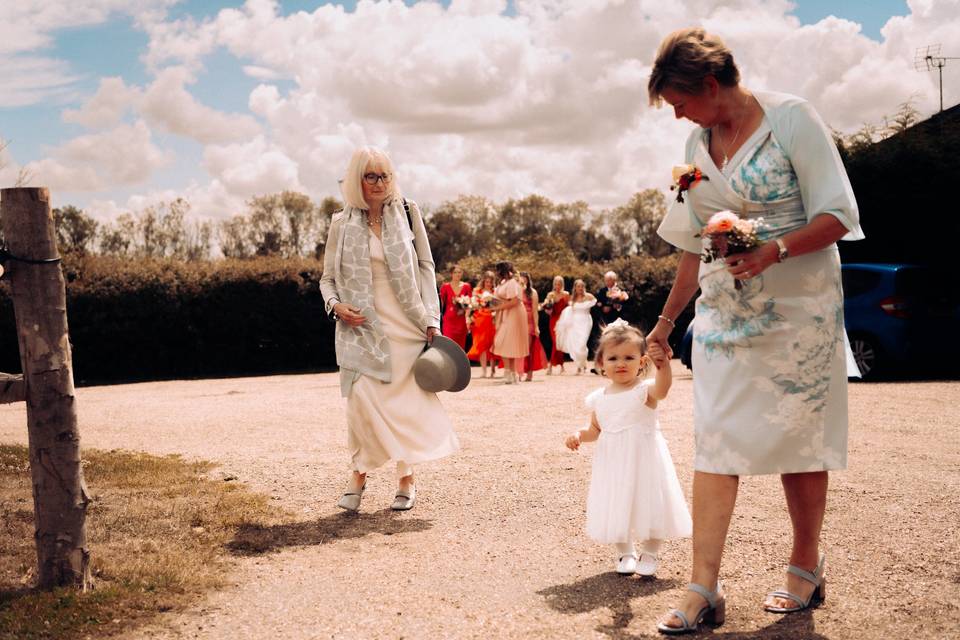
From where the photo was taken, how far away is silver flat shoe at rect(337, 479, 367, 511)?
5.94 meters

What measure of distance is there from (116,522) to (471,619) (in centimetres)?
Answer: 257

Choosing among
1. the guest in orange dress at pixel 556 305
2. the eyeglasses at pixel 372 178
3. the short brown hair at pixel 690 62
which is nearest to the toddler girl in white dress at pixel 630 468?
the short brown hair at pixel 690 62

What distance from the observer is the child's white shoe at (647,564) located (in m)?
4.30

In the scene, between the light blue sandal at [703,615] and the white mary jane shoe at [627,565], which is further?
the white mary jane shoe at [627,565]

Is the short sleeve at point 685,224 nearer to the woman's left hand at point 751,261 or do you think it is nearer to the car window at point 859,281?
the woman's left hand at point 751,261

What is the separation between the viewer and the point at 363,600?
4102 mm

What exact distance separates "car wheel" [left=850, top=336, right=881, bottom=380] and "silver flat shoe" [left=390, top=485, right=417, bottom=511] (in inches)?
389

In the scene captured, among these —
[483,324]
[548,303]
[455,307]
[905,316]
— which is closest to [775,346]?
[905,316]

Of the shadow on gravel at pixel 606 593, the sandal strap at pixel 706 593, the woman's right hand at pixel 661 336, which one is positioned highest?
the woman's right hand at pixel 661 336

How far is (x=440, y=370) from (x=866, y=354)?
33.4 ft

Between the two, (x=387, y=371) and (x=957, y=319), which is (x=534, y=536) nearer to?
(x=387, y=371)

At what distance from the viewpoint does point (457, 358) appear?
602 centimetres

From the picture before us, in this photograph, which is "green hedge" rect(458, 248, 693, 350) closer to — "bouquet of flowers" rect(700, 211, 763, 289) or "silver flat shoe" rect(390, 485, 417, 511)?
"silver flat shoe" rect(390, 485, 417, 511)

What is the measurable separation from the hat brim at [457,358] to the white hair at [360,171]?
0.97 meters
